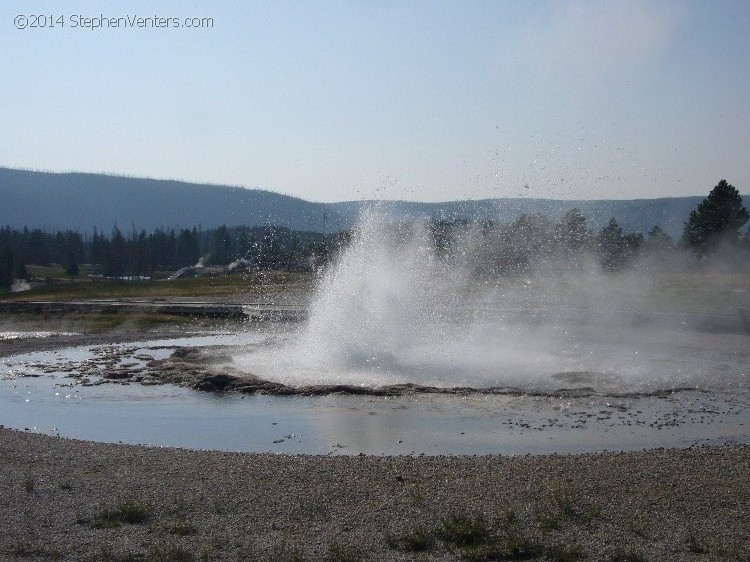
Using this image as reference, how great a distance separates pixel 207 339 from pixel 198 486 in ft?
89.6

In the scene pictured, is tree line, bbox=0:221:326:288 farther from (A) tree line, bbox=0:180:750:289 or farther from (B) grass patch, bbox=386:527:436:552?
(B) grass patch, bbox=386:527:436:552

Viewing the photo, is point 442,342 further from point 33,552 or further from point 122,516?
point 33,552

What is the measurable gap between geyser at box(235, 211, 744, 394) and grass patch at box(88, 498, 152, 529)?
12.9 m

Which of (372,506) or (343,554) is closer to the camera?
(343,554)

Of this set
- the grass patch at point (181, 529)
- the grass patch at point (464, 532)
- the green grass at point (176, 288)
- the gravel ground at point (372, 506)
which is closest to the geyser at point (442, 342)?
the gravel ground at point (372, 506)

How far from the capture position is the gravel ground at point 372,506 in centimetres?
941

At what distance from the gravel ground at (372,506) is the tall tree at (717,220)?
59.6 meters

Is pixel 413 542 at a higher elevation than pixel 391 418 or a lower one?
higher

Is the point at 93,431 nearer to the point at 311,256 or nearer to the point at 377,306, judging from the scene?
the point at 377,306

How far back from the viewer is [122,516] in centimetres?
1066

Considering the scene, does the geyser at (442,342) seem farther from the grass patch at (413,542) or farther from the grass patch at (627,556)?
the grass patch at (627,556)

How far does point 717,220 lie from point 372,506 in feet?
217

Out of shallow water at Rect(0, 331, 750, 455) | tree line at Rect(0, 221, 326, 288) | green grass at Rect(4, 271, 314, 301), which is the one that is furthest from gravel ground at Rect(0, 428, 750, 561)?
tree line at Rect(0, 221, 326, 288)

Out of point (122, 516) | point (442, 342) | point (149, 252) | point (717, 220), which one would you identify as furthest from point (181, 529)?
point (149, 252)
